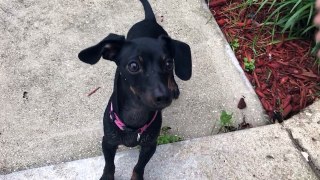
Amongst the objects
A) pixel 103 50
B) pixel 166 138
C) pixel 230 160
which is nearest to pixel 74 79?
pixel 166 138

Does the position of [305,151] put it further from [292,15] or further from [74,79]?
[74,79]

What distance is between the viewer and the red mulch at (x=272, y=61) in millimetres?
4105

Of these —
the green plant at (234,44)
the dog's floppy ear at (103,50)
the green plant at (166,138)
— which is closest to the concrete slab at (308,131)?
the green plant at (166,138)

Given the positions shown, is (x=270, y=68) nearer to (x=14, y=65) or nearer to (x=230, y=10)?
(x=230, y=10)

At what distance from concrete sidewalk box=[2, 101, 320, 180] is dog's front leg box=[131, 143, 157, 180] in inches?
6.5

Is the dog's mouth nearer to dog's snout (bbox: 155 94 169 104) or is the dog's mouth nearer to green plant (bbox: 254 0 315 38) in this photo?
dog's snout (bbox: 155 94 169 104)

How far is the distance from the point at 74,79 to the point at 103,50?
1.42 metres

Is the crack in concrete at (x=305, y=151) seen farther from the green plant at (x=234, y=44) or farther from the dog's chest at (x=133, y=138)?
the dog's chest at (x=133, y=138)

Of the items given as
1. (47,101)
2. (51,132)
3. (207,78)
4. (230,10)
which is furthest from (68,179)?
(230,10)

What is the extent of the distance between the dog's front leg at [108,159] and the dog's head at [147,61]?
556 mm

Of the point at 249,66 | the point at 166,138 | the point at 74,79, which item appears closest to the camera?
the point at 166,138

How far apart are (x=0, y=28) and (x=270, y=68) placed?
252cm

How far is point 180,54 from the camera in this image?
294 centimetres

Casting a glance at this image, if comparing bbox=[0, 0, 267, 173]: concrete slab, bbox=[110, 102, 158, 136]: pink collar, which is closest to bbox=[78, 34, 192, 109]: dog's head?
bbox=[110, 102, 158, 136]: pink collar
